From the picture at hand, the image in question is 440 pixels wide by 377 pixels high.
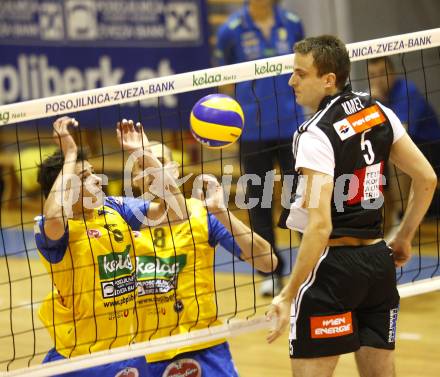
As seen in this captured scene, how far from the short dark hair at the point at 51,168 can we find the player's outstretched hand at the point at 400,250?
1527 mm

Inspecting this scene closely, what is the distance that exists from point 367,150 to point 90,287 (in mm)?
1522

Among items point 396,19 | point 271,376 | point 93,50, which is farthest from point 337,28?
point 271,376

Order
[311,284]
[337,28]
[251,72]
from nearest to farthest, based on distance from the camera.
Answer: [311,284]
[251,72]
[337,28]

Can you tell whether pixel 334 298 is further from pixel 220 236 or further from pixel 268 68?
pixel 268 68

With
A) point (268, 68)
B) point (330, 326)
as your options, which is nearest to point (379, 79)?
point (268, 68)

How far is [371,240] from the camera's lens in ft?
14.6

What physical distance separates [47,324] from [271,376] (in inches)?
79.0

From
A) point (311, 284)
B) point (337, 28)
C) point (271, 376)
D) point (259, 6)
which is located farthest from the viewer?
point (337, 28)

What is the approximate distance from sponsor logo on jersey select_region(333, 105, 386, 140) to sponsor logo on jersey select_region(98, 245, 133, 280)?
1.36m

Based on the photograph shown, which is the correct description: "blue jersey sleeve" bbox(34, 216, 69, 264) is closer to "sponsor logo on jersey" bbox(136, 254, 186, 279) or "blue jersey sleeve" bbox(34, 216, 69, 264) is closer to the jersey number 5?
"sponsor logo on jersey" bbox(136, 254, 186, 279)

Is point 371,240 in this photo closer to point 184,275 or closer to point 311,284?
point 311,284

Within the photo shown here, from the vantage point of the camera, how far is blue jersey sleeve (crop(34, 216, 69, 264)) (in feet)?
15.7

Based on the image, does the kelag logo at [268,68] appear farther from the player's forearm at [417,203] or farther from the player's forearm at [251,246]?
the player's forearm at [417,203]

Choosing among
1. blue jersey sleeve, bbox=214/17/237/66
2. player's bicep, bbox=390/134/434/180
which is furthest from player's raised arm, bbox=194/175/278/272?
blue jersey sleeve, bbox=214/17/237/66
